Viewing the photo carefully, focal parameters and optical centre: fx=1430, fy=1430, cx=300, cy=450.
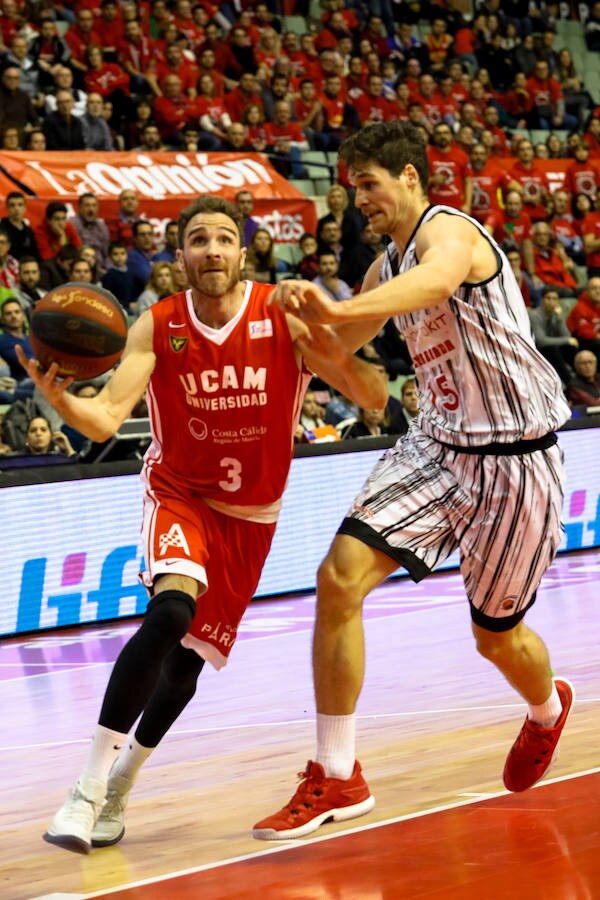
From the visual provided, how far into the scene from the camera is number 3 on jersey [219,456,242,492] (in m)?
4.35

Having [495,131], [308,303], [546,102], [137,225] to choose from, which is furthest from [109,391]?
[546,102]

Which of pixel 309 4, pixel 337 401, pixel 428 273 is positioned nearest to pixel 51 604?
pixel 337 401

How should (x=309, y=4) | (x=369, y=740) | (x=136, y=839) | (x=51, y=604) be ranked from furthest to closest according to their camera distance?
(x=309, y=4)
(x=51, y=604)
(x=369, y=740)
(x=136, y=839)

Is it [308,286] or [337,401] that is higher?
[308,286]

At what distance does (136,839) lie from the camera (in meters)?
4.21

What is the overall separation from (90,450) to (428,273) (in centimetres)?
603

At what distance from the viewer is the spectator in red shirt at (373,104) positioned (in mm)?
16328

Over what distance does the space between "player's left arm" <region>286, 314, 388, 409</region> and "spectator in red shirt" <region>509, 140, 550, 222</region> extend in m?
12.2

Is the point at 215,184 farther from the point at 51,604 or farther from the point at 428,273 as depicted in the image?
the point at 428,273

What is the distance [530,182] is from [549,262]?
1.36 metres

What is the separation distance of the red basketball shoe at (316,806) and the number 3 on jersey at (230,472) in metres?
0.86

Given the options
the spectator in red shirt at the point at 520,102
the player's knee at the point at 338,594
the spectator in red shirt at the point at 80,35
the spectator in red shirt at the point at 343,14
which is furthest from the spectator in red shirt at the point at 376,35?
the player's knee at the point at 338,594

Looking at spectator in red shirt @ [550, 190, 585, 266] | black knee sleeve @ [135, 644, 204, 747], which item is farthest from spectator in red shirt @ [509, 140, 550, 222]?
black knee sleeve @ [135, 644, 204, 747]

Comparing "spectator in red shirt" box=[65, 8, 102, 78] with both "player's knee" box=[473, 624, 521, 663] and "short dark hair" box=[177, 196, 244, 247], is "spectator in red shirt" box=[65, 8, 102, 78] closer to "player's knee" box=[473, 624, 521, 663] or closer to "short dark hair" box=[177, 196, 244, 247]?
"short dark hair" box=[177, 196, 244, 247]
